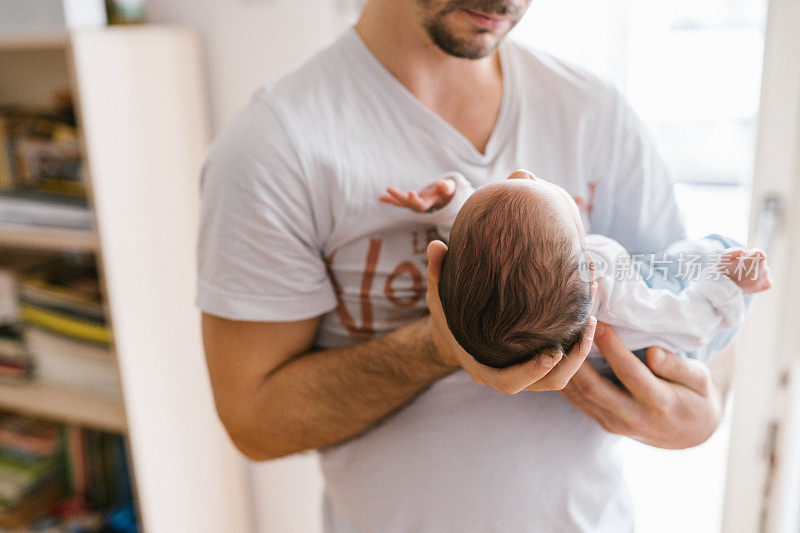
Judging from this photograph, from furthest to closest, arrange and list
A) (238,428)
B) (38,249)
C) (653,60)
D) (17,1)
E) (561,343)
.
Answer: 1. (38,249)
2. (17,1)
3. (653,60)
4. (238,428)
5. (561,343)

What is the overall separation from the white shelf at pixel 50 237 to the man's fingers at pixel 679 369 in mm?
1110

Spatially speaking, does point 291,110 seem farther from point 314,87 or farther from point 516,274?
point 516,274

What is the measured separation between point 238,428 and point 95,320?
0.81m

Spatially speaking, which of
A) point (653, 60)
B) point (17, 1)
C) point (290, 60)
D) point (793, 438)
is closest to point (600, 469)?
point (653, 60)

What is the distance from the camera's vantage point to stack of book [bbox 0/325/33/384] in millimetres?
1586

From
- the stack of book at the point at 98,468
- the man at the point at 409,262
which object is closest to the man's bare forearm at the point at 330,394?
the man at the point at 409,262

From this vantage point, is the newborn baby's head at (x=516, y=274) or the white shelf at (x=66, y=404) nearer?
the newborn baby's head at (x=516, y=274)

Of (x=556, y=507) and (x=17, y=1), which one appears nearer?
(x=556, y=507)

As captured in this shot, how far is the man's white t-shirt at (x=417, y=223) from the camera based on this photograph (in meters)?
0.70

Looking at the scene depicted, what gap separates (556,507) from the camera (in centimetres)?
72

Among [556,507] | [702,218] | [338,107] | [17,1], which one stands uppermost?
[17,1]

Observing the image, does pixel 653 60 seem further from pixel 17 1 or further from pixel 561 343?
pixel 17 1

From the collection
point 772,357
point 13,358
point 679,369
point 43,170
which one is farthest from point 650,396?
point 13,358

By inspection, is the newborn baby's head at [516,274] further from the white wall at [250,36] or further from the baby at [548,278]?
the white wall at [250,36]
